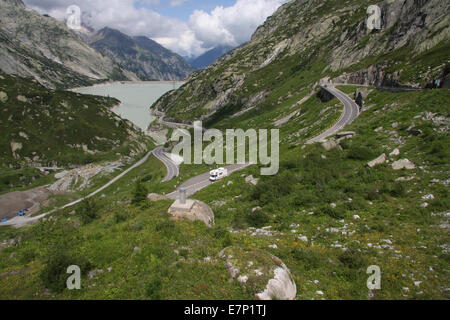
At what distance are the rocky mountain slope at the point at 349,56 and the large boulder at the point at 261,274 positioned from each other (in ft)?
123

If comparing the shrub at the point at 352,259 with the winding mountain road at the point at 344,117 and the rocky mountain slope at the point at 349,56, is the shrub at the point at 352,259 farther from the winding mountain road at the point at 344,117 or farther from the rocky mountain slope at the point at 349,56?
the rocky mountain slope at the point at 349,56

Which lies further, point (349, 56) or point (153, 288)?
point (349, 56)

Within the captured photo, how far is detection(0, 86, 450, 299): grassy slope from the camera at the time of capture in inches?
344

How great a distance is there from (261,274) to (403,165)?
16.0m

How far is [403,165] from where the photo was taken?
17.8 meters

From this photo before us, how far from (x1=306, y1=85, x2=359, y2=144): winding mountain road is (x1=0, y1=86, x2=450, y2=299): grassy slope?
13.2 m

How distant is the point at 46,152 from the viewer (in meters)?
130

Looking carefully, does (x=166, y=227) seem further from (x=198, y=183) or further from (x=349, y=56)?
(x=349, y=56)

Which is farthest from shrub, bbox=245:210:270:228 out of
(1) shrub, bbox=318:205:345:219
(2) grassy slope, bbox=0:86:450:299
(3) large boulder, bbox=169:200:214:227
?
(1) shrub, bbox=318:205:345:219

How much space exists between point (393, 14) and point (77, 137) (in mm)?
173402

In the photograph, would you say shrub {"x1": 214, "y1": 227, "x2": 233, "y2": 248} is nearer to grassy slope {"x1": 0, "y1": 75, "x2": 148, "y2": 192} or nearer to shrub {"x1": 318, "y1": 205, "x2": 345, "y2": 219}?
shrub {"x1": 318, "y1": 205, "x2": 345, "y2": 219}

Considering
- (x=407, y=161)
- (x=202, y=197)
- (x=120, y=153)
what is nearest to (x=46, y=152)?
(x=120, y=153)

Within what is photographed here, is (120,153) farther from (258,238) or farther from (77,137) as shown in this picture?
(258,238)

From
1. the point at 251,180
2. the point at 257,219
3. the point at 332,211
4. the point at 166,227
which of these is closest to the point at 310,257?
the point at 332,211
